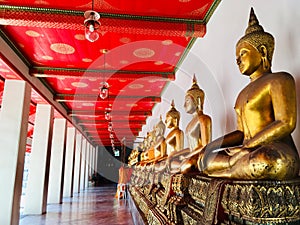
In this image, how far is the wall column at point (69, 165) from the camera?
9.26 metres

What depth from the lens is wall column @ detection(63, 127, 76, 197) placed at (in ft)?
30.4

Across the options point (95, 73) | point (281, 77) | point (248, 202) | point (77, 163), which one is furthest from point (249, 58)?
point (77, 163)

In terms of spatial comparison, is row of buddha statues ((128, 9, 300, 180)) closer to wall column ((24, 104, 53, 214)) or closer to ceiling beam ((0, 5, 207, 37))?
ceiling beam ((0, 5, 207, 37))

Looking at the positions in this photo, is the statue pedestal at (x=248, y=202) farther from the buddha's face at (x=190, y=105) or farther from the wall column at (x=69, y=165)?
the wall column at (x=69, y=165)

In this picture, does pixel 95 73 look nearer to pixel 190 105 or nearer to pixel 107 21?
pixel 107 21

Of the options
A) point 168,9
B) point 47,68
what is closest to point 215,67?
point 168,9

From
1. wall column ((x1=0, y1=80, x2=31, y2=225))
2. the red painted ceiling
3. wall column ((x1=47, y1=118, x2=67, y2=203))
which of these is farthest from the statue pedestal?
wall column ((x1=47, y1=118, x2=67, y2=203))

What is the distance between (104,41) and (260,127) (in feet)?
9.05

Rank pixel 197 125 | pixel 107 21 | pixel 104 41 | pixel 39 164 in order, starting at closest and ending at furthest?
pixel 197 125, pixel 107 21, pixel 104 41, pixel 39 164

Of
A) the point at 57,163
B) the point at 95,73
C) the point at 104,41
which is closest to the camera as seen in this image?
the point at 104,41

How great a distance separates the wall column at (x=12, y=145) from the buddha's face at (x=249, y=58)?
13.2 ft

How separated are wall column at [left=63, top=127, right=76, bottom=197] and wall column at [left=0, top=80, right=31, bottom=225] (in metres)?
5.34

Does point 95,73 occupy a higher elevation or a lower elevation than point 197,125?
higher

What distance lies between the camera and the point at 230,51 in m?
2.24
